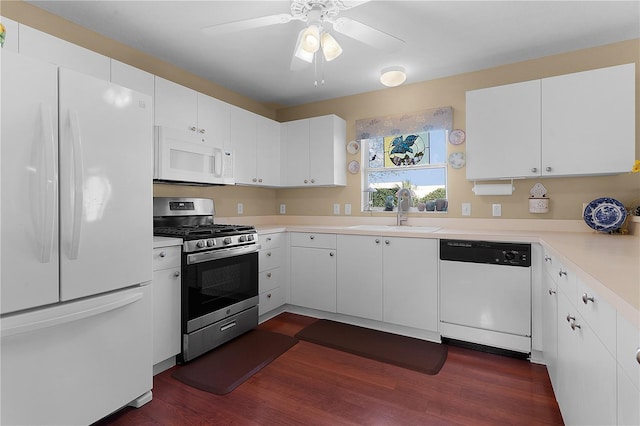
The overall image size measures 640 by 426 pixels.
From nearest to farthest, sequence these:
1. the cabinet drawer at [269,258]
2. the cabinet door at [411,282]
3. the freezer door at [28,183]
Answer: the freezer door at [28,183] < the cabinet door at [411,282] < the cabinet drawer at [269,258]

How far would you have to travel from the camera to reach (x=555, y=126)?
8.16ft

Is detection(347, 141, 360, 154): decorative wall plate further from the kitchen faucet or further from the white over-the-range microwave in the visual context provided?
the white over-the-range microwave

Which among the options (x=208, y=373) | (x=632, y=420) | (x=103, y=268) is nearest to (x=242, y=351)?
(x=208, y=373)

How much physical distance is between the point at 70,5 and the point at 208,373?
8.38ft

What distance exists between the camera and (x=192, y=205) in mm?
3029

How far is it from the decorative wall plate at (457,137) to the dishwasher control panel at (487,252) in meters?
1.14

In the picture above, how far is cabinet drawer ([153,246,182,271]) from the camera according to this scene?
2.11 meters

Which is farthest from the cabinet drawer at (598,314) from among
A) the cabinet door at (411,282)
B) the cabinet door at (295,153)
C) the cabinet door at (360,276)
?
the cabinet door at (295,153)

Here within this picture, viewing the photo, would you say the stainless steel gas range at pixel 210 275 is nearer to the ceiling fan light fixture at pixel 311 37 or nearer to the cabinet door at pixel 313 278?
the cabinet door at pixel 313 278

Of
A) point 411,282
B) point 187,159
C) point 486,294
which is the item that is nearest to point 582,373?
point 486,294

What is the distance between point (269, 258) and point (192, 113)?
58.2 inches

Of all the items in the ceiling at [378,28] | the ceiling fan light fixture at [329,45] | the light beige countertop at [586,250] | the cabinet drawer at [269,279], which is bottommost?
the cabinet drawer at [269,279]

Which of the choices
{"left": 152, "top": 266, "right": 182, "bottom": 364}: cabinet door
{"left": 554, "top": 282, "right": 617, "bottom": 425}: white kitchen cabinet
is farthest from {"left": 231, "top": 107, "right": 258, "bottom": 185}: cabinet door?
{"left": 554, "top": 282, "right": 617, "bottom": 425}: white kitchen cabinet

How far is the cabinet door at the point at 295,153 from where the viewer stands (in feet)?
12.2
